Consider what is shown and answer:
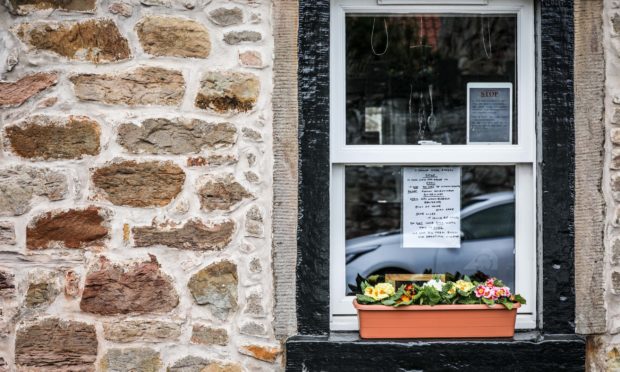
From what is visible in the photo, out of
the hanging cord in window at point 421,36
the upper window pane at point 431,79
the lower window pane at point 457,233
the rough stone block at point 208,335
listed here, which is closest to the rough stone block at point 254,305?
the rough stone block at point 208,335

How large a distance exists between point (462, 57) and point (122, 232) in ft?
6.82

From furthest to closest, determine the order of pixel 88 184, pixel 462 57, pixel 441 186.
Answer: pixel 462 57 → pixel 441 186 → pixel 88 184

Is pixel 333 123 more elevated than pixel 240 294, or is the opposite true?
pixel 333 123

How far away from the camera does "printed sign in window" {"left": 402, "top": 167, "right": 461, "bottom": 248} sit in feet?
12.8

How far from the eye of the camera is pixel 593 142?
12.1 ft

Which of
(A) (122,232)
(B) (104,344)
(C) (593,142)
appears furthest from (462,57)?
(B) (104,344)

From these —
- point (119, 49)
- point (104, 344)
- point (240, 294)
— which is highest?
point (119, 49)

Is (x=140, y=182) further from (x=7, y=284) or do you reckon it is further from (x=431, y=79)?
(x=431, y=79)

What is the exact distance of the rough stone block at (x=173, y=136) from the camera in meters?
3.63

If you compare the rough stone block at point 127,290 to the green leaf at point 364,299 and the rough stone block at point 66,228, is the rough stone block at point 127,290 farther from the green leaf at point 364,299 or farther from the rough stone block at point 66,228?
the green leaf at point 364,299

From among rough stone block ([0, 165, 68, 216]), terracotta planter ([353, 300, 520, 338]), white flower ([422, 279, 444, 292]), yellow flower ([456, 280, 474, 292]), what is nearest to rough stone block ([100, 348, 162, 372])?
rough stone block ([0, 165, 68, 216])

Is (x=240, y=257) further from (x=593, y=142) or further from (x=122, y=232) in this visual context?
(x=593, y=142)

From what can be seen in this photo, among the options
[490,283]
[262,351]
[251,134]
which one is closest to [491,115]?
[490,283]

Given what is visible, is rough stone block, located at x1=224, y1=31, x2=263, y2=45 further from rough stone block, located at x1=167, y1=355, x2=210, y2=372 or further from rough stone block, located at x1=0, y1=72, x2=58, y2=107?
rough stone block, located at x1=167, y1=355, x2=210, y2=372
